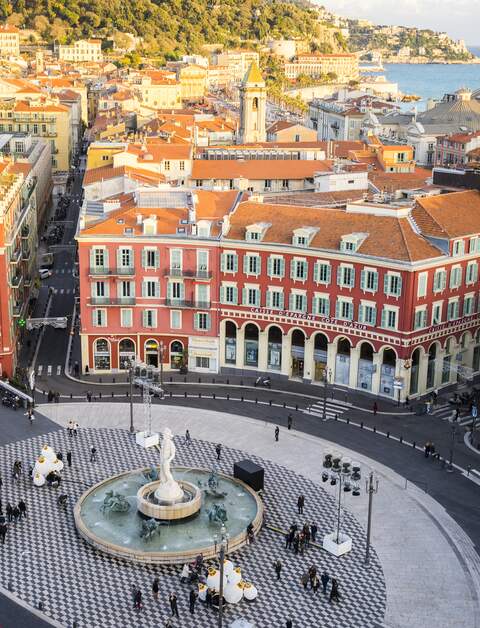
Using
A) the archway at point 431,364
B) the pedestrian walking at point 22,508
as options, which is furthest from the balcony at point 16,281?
the archway at point 431,364

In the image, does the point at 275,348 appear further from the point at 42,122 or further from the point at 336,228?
the point at 42,122

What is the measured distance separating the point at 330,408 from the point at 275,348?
834 centimetres

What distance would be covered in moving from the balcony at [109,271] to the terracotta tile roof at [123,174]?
776 inches

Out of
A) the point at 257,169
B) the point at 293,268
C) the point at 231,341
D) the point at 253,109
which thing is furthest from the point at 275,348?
the point at 253,109

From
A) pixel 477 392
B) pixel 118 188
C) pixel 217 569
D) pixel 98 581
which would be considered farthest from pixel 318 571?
pixel 118 188

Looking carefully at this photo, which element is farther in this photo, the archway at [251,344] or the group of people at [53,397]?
the archway at [251,344]

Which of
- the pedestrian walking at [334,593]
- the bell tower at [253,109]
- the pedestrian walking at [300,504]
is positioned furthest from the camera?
the bell tower at [253,109]

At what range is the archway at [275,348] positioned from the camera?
7888cm

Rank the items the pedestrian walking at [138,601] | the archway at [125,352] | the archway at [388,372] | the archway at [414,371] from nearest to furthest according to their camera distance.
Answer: the pedestrian walking at [138,601], the archway at [414,371], the archway at [388,372], the archway at [125,352]

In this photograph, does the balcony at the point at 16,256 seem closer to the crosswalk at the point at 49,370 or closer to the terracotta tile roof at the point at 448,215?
the crosswalk at the point at 49,370

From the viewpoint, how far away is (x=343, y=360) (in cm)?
7606

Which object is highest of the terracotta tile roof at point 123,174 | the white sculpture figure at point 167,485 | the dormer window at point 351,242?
the terracotta tile roof at point 123,174

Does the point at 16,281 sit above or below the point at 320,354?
above

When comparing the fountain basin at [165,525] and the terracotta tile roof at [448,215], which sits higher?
the terracotta tile roof at [448,215]
